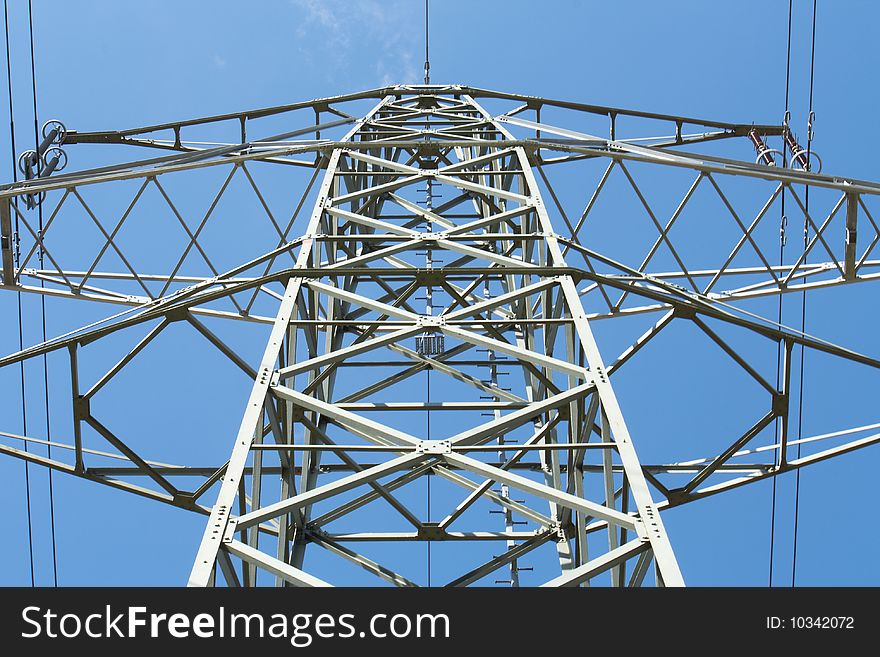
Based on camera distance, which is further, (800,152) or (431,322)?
(800,152)

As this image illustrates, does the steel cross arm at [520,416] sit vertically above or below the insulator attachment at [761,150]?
below

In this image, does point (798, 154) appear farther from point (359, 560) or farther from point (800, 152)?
point (359, 560)

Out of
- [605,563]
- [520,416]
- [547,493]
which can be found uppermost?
[520,416]

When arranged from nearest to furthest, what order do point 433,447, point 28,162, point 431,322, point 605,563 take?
point 605,563 → point 433,447 → point 431,322 → point 28,162

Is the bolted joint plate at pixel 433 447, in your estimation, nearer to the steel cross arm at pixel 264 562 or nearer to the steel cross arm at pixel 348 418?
the steel cross arm at pixel 348 418

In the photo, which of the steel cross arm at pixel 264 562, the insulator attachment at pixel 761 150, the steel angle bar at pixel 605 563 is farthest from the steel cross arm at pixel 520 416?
the insulator attachment at pixel 761 150

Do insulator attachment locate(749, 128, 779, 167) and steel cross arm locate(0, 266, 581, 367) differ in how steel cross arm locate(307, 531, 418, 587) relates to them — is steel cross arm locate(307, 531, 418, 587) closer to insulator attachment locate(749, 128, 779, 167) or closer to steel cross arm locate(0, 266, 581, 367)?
steel cross arm locate(0, 266, 581, 367)

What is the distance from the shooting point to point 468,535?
17.4 meters

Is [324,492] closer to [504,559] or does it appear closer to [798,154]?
[504,559]

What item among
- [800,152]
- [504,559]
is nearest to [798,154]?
[800,152]

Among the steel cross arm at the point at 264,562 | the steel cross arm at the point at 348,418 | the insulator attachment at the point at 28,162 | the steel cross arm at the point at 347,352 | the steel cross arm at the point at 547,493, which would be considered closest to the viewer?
the steel cross arm at the point at 264,562

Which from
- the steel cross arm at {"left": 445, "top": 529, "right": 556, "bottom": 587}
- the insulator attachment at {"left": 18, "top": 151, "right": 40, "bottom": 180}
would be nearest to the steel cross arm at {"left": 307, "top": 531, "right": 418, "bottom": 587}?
the steel cross arm at {"left": 445, "top": 529, "right": 556, "bottom": 587}

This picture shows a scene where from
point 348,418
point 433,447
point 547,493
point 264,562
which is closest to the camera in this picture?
point 264,562

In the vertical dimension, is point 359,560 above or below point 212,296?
below
